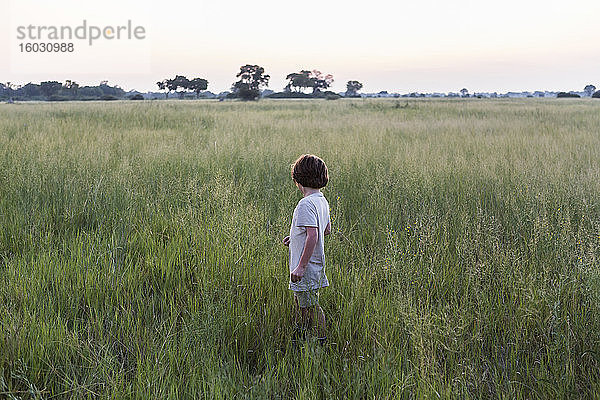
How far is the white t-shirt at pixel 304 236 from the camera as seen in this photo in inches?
96.6

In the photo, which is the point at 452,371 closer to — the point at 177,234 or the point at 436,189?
the point at 177,234

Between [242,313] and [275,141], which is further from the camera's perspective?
[275,141]

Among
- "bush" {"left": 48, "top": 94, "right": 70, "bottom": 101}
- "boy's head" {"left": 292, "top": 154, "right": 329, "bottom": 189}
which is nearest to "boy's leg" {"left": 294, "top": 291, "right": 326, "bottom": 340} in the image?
"boy's head" {"left": 292, "top": 154, "right": 329, "bottom": 189}

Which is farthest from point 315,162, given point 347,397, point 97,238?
point 97,238

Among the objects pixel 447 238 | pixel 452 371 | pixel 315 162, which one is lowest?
pixel 452 371

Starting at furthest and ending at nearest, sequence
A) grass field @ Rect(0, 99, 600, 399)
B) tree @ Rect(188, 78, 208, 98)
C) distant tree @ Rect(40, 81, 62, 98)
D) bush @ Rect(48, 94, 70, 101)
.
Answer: tree @ Rect(188, 78, 208, 98) → distant tree @ Rect(40, 81, 62, 98) → bush @ Rect(48, 94, 70, 101) → grass field @ Rect(0, 99, 600, 399)

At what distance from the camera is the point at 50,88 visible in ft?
269

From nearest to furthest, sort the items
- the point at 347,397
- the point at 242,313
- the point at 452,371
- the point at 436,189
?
1. the point at 347,397
2. the point at 452,371
3. the point at 242,313
4. the point at 436,189

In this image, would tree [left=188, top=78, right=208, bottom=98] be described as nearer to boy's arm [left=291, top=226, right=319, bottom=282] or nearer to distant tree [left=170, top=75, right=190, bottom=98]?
distant tree [left=170, top=75, right=190, bottom=98]

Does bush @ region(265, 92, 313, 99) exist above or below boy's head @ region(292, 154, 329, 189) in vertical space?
above

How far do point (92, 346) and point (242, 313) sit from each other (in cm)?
85

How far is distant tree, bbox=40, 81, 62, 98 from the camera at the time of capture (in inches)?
3216

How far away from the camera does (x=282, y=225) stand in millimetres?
3980

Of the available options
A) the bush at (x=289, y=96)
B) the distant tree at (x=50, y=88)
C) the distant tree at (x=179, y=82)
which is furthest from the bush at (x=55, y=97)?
the bush at (x=289, y=96)
